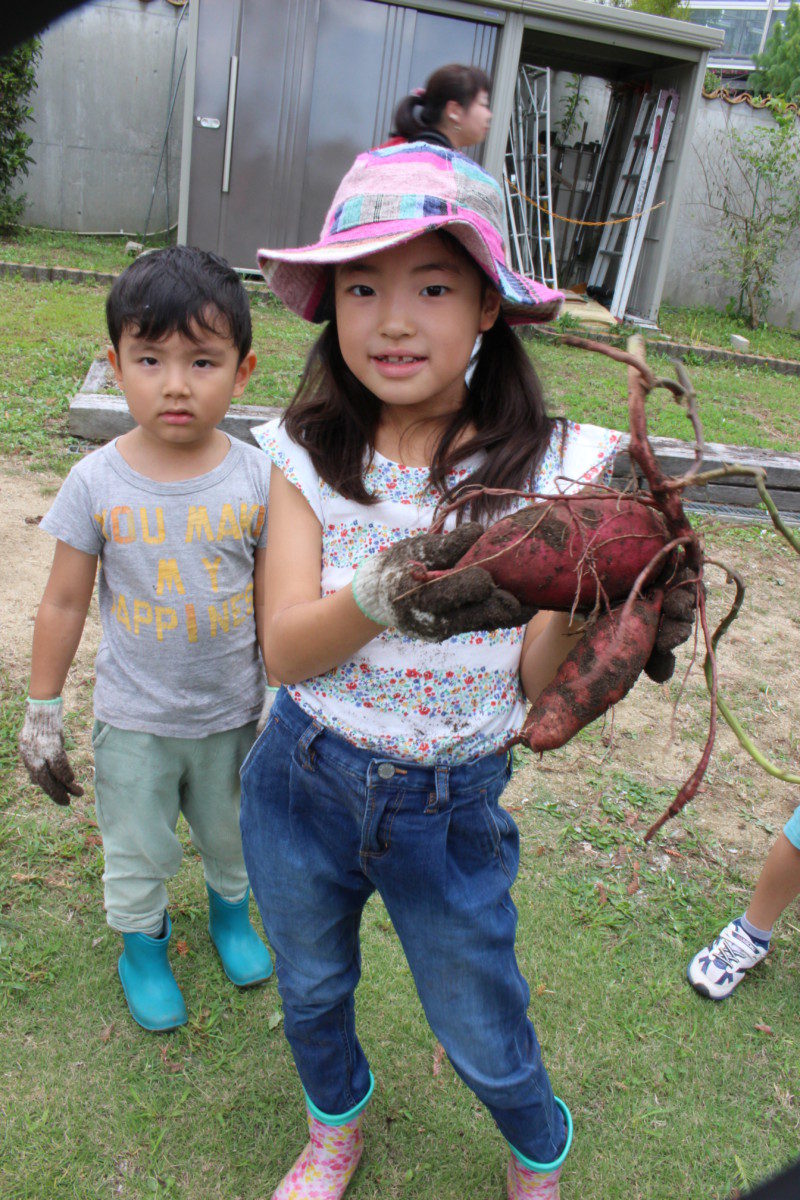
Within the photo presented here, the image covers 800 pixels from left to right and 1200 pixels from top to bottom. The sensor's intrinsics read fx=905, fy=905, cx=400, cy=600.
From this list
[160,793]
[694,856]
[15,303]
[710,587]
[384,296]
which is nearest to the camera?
[384,296]

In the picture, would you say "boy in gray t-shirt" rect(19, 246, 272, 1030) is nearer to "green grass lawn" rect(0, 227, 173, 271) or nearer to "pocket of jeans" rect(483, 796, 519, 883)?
"pocket of jeans" rect(483, 796, 519, 883)

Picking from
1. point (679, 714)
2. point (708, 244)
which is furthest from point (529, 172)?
point (679, 714)

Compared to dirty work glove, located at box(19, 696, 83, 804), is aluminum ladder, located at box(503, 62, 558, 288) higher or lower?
higher

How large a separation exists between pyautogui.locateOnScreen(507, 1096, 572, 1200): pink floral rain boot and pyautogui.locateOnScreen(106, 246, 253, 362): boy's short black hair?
5.20 feet

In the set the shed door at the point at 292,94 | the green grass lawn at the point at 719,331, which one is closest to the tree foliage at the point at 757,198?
the green grass lawn at the point at 719,331

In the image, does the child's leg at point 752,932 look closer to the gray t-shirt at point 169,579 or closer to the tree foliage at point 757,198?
the gray t-shirt at point 169,579

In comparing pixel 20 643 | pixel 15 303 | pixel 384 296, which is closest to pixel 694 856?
pixel 384 296

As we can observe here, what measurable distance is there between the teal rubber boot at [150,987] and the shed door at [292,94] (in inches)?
308

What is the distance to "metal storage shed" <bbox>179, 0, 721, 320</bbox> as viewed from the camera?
26.4ft

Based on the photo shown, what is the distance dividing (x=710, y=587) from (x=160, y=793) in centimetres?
299

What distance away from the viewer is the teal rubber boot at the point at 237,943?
214 centimetres

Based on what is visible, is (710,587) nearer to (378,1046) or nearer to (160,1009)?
(378,1046)

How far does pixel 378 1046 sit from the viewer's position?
2.04 meters

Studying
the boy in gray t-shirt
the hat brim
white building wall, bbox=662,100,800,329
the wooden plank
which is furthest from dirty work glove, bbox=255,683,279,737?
white building wall, bbox=662,100,800,329
